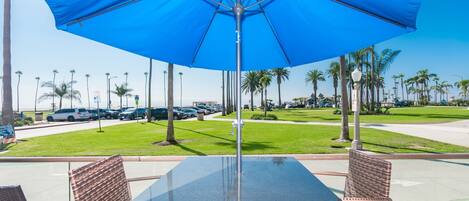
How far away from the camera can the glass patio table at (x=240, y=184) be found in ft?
9.81

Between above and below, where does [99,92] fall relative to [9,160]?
above

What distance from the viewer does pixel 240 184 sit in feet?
11.2

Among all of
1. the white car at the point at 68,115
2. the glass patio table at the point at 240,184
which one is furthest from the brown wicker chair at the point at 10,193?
the white car at the point at 68,115

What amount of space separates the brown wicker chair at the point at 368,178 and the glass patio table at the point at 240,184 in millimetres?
368

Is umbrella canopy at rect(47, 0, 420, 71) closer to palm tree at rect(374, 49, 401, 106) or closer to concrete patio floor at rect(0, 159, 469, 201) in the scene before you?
concrete patio floor at rect(0, 159, 469, 201)

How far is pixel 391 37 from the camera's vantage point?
3410 millimetres

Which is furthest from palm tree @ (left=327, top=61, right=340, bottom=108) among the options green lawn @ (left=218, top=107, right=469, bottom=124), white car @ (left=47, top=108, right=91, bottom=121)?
white car @ (left=47, top=108, right=91, bottom=121)

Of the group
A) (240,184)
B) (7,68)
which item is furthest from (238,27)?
(7,68)

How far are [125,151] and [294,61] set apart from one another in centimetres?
880

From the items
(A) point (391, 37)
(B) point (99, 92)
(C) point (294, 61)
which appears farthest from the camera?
(B) point (99, 92)

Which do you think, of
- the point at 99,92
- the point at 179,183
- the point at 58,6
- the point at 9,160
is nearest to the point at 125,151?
the point at 9,160

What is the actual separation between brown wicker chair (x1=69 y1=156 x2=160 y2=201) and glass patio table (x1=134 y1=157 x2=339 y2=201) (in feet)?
0.98

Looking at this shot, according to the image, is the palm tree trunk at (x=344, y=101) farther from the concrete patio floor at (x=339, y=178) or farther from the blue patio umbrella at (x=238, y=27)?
the blue patio umbrella at (x=238, y=27)

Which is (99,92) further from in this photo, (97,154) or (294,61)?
(294,61)
